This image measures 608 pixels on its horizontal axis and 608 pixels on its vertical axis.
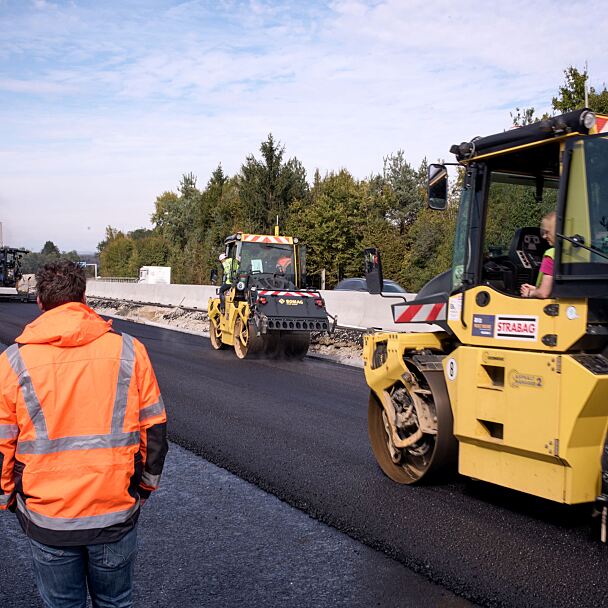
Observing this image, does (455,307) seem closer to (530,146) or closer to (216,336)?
(530,146)

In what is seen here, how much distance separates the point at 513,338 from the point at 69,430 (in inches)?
120

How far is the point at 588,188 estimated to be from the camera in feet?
15.0

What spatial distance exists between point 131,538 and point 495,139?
11.9ft

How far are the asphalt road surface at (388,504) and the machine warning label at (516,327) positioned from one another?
4.08ft

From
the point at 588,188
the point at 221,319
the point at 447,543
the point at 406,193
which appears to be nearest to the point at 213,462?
the point at 447,543

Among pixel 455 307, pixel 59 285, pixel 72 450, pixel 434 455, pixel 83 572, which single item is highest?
pixel 59 285

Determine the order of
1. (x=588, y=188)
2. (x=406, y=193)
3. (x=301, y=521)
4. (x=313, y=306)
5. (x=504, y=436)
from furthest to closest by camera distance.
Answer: (x=406, y=193), (x=313, y=306), (x=301, y=521), (x=504, y=436), (x=588, y=188)

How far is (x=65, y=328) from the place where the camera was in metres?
2.74

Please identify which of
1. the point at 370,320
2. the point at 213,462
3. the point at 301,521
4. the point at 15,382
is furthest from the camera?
the point at 370,320

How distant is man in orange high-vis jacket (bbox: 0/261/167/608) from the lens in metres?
2.70

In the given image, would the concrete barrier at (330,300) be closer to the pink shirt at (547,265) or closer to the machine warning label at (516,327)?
the machine warning label at (516,327)

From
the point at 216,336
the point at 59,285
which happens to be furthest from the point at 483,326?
the point at 216,336

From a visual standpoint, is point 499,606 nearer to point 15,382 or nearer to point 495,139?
point 15,382

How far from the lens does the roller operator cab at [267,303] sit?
1475 cm
